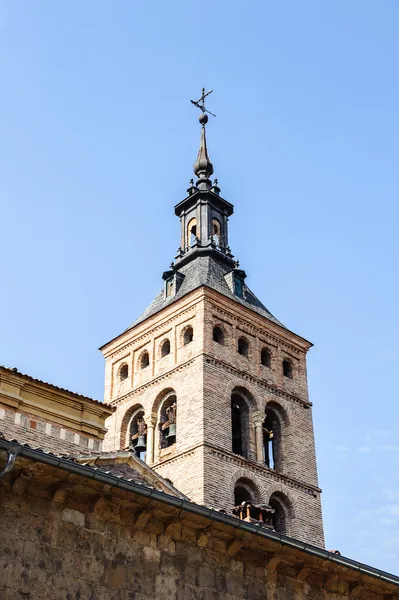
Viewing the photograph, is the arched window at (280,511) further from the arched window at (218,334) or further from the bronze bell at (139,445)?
the arched window at (218,334)

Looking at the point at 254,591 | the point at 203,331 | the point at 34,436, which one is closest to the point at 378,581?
the point at 254,591

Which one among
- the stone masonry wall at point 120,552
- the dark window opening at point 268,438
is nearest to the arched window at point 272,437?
the dark window opening at point 268,438

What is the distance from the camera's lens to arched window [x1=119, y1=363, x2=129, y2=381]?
35647mm

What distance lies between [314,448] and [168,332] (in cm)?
674

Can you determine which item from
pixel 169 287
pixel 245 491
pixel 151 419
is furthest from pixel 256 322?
pixel 245 491

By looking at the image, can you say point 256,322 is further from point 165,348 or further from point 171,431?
point 171,431

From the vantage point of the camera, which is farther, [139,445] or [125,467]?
[139,445]

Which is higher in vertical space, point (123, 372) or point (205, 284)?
point (205, 284)

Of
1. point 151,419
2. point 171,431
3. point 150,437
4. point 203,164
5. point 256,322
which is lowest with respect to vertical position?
point 171,431

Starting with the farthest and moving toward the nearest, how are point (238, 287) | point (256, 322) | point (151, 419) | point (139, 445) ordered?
point (238, 287), point (256, 322), point (151, 419), point (139, 445)

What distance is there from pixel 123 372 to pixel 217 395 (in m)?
5.58

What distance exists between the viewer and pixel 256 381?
3353 cm

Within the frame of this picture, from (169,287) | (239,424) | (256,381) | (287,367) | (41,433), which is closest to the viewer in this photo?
(41,433)

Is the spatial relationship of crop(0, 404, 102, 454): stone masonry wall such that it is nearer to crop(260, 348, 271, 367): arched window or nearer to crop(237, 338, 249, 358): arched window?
crop(237, 338, 249, 358): arched window
